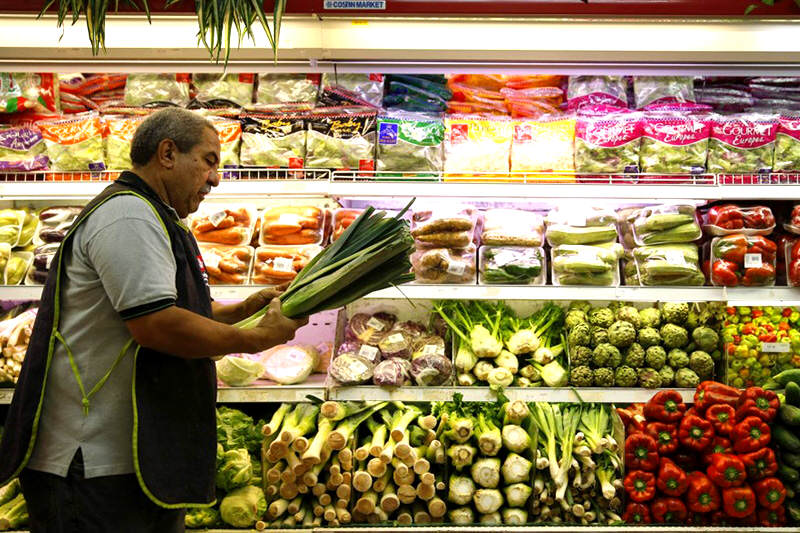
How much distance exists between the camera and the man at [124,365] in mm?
1841

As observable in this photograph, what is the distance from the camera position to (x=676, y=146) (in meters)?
3.55

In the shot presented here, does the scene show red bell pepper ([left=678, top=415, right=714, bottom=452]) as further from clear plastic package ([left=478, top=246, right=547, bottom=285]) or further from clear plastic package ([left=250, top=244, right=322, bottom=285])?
clear plastic package ([left=250, top=244, right=322, bottom=285])

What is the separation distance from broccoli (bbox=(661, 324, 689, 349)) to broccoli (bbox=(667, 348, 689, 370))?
39mm

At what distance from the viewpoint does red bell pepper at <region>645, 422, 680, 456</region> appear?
3.06 metres

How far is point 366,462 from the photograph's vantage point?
10.3 feet

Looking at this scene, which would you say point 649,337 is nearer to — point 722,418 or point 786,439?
point 722,418

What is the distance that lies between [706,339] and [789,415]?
21.1 inches

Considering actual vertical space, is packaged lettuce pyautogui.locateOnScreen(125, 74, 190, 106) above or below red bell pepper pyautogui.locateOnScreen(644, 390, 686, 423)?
above

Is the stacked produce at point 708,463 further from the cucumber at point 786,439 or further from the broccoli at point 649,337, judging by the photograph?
the broccoli at point 649,337

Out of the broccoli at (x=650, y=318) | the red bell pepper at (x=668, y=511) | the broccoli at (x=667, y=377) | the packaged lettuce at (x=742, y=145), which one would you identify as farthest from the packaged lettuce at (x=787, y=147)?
the red bell pepper at (x=668, y=511)

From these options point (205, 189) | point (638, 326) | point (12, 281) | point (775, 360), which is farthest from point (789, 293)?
point (12, 281)

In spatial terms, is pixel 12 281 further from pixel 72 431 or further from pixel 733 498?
pixel 733 498

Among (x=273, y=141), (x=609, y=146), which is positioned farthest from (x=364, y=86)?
(x=609, y=146)

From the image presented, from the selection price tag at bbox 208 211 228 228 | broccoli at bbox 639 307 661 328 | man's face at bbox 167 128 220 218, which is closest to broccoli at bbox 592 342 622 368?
broccoli at bbox 639 307 661 328
